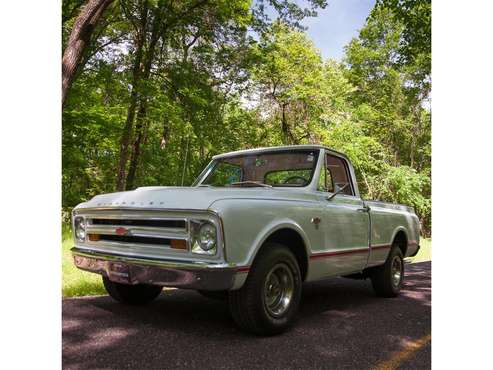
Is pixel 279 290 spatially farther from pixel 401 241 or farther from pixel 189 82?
pixel 189 82

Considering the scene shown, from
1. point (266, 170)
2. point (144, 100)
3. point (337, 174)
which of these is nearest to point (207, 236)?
point (266, 170)

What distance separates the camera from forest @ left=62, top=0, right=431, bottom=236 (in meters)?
10.2

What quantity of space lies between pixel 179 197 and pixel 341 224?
6.55 ft

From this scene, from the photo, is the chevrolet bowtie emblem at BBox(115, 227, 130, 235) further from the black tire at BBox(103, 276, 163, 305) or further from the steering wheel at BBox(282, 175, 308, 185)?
the steering wheel at BBox(282, 175, 308, 185)

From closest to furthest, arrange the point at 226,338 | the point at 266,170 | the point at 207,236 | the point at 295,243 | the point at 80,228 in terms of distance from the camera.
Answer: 1. the point at 207,236
2. the point at 226,338
3. the point at 295,243
4. the point at 80,228
5. the point at 266,170

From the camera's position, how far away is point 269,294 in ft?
12.2

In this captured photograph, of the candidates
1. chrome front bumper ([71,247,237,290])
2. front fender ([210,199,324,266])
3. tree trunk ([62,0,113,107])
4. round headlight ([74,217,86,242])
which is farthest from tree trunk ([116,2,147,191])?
front fender ([210,199,324,266])

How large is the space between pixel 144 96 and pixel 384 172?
1296 centimetres

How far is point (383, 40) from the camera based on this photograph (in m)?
10.5

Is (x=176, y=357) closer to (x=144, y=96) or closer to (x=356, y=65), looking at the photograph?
(x=144, y=96)

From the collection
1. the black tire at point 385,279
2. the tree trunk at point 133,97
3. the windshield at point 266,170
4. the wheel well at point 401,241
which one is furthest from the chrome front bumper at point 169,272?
the tree trunk at point 133,97

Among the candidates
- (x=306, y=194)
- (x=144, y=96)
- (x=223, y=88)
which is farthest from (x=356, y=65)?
(x=306, y=194)

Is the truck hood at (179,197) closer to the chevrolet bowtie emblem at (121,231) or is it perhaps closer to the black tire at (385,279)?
the chevrolet bowtie emblem at (121,231)

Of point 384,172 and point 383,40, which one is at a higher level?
point 383,40
